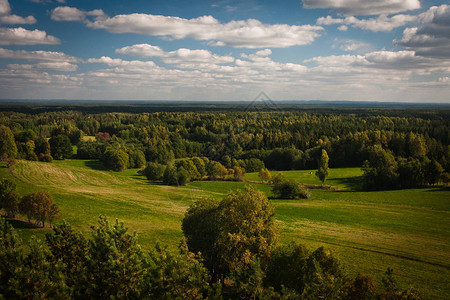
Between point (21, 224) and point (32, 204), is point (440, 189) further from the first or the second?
point (21, 224)

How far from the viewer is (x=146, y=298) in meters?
14.2

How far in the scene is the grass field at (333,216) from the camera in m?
31.5

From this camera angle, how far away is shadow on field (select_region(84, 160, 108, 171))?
102938 mm

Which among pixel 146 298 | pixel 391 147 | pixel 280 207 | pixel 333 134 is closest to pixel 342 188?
pixel 280 207

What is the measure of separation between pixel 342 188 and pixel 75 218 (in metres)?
71.4

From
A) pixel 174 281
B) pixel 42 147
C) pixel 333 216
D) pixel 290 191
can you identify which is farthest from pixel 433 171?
pixel 42 147

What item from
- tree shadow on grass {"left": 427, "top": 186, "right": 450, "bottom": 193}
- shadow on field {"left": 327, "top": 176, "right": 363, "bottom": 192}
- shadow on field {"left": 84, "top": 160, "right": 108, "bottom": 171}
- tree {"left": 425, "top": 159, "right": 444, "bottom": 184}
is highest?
tree {"left": 425, "top": 159, "right": 444, "bottom": 184}

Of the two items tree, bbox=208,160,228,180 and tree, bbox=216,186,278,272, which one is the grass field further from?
tree, bbox=216,186,278,272

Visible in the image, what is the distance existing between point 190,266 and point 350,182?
8400cm

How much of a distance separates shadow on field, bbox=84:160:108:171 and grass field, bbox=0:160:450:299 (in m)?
21.5

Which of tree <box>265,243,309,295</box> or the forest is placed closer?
the forest

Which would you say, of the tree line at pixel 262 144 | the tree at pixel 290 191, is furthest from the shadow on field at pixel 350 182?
the tree at pixel 290 191

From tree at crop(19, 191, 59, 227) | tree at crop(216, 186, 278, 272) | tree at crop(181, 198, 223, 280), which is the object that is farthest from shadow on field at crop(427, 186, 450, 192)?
tree at crop(19, 191, 59, 227)

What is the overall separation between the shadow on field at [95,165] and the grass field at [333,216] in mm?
21502
